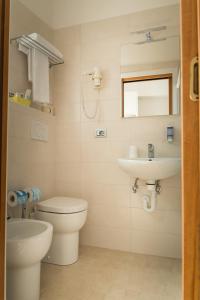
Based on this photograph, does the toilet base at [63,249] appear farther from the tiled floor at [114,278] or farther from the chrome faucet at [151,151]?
the chrome faucet at [151,151]

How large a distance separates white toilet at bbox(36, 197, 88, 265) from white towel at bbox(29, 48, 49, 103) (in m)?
0.95

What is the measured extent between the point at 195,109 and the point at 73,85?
6.81 feet

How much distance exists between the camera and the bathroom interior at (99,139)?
185 centimetres

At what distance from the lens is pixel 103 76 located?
2361mm

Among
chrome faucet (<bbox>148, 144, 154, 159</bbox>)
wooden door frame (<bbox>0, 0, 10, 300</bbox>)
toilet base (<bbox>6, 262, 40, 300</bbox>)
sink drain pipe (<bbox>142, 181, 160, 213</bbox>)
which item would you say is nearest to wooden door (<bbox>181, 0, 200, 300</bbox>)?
wooden door frame (<bbox>0, 0, 10, 300</bbox>)

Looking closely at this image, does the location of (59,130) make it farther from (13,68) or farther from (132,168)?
(132,168)

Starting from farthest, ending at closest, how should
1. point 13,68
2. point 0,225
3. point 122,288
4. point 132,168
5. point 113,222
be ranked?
point 113,222
point 13,68
point 132,168
point 122,288
point 0,225

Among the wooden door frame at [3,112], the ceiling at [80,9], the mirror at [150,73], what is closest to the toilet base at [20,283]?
the wooden door frame at [3,112]

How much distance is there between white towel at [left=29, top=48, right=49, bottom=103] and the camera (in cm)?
205

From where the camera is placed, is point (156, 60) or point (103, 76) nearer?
point (156, 60)

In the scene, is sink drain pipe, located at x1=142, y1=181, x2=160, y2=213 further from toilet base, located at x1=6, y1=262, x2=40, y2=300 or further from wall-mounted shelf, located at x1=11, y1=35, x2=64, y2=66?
wall-mounted shelf, located at x1=11, y1=35, x2=64, y2=66

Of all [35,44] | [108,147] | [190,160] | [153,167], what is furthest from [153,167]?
[35,44]

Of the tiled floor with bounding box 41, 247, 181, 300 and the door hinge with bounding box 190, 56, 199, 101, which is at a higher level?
the door hinge with bounding box 190, 56, 199, 101

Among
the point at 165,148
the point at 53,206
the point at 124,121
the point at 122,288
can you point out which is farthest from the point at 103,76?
the point at 122,288
